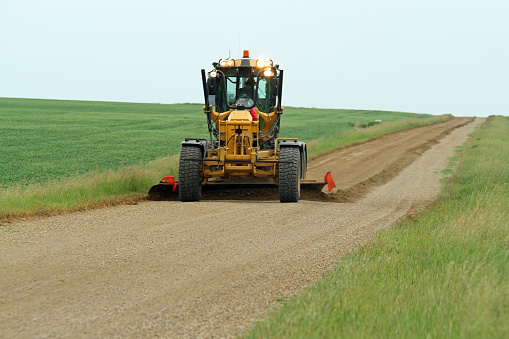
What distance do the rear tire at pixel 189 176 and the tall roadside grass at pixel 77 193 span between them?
1253 mm

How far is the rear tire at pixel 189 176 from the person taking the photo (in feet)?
40.7

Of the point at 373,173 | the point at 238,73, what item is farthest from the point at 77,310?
the point at 373,173

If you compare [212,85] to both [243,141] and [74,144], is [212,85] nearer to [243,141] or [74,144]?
[243,141]

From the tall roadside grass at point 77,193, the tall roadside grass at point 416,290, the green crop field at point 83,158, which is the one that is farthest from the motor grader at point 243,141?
the tall roadside grass at point 416,290

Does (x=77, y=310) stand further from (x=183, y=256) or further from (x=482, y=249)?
(x=482, y=249)

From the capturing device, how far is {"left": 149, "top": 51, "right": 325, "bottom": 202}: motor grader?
12.5 meters

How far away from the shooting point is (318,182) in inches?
562

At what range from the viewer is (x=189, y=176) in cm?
1242

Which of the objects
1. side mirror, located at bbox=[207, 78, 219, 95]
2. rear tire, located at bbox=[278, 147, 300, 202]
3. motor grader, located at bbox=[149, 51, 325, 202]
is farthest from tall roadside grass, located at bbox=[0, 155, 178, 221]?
rear tire, located at bbox=[278, 147, 300, 202]

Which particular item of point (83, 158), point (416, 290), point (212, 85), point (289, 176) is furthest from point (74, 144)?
point (416, 290)

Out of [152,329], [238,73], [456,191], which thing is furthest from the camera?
[456,191]

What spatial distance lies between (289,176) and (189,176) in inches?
87.6

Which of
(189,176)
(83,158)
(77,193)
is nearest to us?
(77,193)

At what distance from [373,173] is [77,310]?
1636 cm
